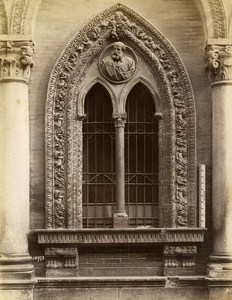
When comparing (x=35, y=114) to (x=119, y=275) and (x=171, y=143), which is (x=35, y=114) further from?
(x=119, y=275)

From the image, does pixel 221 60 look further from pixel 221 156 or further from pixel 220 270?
pixel 220 270

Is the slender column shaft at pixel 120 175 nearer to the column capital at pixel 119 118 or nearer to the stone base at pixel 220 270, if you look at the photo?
the column capital at pixel 119 118

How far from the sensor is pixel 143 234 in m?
10.7

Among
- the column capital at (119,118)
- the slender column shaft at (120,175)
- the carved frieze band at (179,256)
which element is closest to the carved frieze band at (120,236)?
the carved frieze band at (179,256)

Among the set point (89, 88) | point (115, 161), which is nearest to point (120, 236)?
point (115, 161)

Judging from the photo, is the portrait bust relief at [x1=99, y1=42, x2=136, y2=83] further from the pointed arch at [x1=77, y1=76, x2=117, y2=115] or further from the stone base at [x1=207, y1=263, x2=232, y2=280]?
the stone base at [x1=207, y1=263, x2=232, y2=280]

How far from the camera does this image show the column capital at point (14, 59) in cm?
1056

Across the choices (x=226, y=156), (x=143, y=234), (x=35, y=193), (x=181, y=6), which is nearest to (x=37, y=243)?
(x=35, y=193)

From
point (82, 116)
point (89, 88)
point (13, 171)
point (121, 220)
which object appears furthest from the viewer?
point (89, 88)

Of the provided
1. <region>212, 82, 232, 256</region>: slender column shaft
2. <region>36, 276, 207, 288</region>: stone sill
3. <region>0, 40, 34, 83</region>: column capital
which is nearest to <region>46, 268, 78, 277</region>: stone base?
<region>36, 276, 207, 288</region>: stone sill

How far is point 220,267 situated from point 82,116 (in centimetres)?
344

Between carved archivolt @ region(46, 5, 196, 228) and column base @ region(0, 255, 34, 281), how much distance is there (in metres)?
0.78

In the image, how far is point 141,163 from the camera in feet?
36.8

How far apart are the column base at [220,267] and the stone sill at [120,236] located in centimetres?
42
